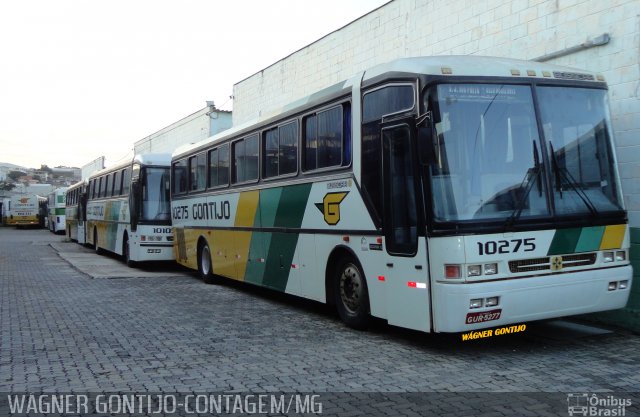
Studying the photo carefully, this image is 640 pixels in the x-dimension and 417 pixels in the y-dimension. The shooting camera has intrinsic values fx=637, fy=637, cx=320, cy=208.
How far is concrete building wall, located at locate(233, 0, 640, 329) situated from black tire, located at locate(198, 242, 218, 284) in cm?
563

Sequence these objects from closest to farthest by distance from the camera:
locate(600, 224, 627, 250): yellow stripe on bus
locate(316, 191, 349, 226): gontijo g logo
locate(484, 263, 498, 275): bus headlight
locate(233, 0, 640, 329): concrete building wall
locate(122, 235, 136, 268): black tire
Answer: locate(484, 263, 498, 275): bus headlight → locate(600, 224, 627, 250): yellow stripe on bus → locate(233, 0, 640, 329): concrete building wall → locate(316, 191, 349, 226): gontijo g logo → locate(122, 235, 136, 268): black tire

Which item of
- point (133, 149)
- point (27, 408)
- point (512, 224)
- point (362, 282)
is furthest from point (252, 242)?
point (133, 149)

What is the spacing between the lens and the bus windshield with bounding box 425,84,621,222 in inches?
259

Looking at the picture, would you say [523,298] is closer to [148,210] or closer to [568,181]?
[568,181]

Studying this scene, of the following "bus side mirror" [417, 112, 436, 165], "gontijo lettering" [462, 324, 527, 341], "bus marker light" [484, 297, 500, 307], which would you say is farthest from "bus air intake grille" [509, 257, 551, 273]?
"bus side mirror" [417, 112, 436, 165]

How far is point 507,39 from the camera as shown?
10.5 m

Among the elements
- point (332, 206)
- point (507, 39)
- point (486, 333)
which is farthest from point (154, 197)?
point (486, 333)

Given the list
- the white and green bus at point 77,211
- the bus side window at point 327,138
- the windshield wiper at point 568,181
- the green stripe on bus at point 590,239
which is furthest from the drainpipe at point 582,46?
the white and green bus at point 77,211

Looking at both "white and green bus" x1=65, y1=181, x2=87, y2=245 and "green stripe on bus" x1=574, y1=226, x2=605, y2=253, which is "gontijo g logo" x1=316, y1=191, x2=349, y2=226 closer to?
"green stripe on bus" x1=574, y1=226, x2=605, y2=253

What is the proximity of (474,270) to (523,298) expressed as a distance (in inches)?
24.7

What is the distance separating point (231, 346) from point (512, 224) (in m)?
3.47

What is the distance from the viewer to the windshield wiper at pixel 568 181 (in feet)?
22.7

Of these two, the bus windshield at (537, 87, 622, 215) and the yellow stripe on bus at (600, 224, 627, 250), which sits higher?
the bus windshield at (537, 87, 622, 215)

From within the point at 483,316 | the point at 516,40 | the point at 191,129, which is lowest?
the point at 483,316
